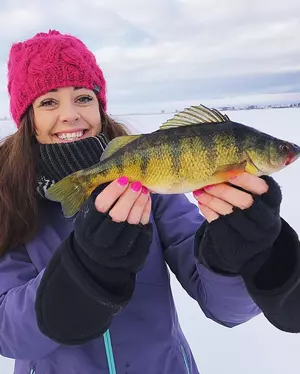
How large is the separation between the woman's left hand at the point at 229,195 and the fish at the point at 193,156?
1.5 inches

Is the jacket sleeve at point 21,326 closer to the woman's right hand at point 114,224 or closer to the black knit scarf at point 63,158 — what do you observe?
the woman's right hand at point 114,224

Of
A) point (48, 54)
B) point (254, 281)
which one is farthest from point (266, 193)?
point (48, 54)

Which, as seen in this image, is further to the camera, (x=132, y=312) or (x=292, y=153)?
(x=132, y=312)

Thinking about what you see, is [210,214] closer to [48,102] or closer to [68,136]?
[68,136]

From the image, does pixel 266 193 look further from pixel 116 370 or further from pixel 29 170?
pixel 29 170

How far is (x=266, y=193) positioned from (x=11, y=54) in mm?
1720

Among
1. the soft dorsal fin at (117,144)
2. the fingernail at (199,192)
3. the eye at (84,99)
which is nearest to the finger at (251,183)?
the fingernail at (199,192)

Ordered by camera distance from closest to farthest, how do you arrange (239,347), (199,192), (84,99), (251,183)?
(251,183) → (199,192) → (84,99) → (239,347)

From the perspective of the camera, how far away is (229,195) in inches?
60.7

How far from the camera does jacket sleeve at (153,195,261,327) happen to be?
1.74 metres

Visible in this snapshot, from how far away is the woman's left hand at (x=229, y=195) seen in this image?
5.00 feet

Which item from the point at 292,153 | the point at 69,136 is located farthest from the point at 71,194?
the point at 292,153

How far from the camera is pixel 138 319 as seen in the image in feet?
6.20

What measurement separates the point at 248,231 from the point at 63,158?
3.29 ft
